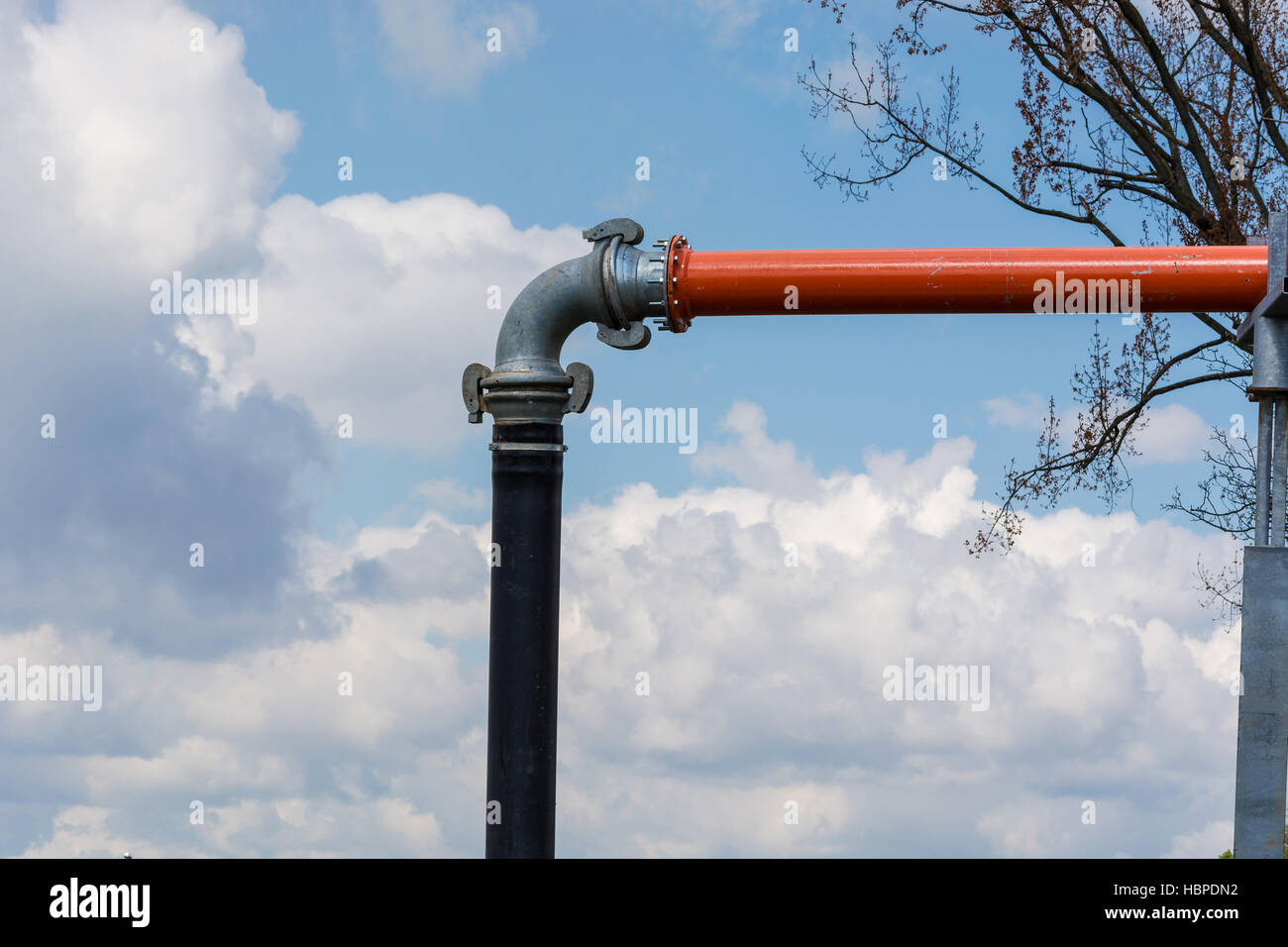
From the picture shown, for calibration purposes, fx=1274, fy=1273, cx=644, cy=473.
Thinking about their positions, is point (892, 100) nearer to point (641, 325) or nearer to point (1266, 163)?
point (1266, 163)

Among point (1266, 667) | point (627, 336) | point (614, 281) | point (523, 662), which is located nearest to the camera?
point (1266, 667)

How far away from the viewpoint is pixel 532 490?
7.24 metres

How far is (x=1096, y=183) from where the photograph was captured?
1342cm

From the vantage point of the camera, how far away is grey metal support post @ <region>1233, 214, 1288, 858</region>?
6625 millimetres

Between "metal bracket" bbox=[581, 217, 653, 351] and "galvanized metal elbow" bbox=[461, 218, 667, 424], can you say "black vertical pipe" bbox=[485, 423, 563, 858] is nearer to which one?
"galvanized metal elbow" bbox=[461, 218, 667, 424]

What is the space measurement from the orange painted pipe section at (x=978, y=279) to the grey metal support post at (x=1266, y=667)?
582 millimetres

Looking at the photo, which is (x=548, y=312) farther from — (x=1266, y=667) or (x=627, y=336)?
(x=1266, y=667)

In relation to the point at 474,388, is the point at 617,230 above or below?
above

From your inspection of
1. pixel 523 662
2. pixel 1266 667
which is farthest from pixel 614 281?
pixel 1266 667

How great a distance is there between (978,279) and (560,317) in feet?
8.01

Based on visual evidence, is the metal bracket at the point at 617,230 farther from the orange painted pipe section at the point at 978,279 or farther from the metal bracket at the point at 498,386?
the metal bracket at the point at 498,386

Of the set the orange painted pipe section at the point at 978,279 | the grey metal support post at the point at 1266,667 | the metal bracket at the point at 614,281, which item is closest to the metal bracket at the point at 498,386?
the metal bracket at the point at 614,281
